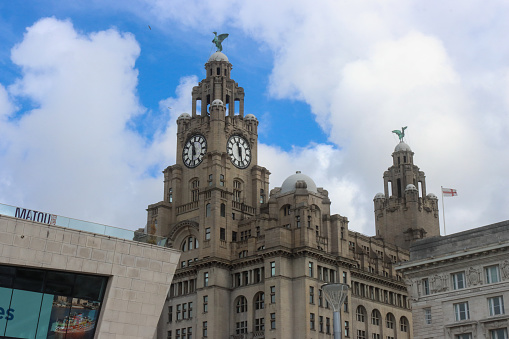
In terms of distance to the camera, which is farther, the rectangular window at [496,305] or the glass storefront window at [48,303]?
the rectangular window at [496,305]

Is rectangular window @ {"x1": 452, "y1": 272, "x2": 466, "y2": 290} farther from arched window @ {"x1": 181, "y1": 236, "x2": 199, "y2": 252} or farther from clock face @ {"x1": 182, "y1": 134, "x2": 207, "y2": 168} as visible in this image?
clock face @ {"x1": 182, "y1": 134, "x2": 207, "y2": 168}

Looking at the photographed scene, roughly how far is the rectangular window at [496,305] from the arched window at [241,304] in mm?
44625

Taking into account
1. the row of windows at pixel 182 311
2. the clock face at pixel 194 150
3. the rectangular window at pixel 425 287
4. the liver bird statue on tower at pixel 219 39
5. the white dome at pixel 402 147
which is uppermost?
the liver bird statue on tower at pixel 219 39

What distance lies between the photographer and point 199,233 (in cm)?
10862

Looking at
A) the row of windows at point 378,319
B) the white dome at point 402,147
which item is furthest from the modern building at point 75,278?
the white dome at point 402,147

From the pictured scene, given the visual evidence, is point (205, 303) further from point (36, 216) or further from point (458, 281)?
point (36, 216)

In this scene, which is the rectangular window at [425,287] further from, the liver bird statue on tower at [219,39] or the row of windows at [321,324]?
the liver bird statue on tower at [219,39]

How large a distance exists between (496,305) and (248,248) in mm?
46051

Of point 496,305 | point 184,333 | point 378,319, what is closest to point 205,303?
point 184,333

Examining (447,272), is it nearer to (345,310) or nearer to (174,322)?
(345,310)

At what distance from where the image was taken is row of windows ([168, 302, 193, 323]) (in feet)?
354

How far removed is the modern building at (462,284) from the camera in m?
66.9

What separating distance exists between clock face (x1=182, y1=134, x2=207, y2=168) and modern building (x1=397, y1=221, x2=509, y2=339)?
1955 inches

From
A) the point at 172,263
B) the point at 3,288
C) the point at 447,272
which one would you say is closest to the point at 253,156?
the point at 447,272
